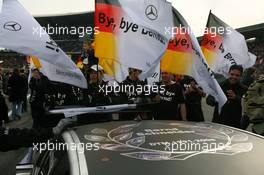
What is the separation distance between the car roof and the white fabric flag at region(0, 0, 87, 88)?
7.25ft

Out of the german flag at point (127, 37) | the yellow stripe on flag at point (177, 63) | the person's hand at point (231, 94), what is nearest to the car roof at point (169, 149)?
the german flag at point (127, 37)

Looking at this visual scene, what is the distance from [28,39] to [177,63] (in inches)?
83.9

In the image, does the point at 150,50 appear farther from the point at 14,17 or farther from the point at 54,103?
the point at 54,103

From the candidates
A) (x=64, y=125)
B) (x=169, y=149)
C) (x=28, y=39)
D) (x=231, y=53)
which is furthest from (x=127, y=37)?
(x=231, y=53)

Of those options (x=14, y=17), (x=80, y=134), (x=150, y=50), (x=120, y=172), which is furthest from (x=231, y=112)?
(x=120, y=172)

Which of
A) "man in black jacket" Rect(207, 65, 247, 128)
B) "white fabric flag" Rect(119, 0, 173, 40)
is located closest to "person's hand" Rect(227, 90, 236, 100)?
"man in black jacket" Rect(207, 65, 247, 128)

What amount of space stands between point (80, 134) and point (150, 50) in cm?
275

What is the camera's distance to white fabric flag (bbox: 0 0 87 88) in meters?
5.37

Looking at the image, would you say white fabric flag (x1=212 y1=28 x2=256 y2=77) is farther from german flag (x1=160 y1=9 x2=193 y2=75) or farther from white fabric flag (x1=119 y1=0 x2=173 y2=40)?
white fabric flag (x1=119 y1=0 x2=173 y2=40)

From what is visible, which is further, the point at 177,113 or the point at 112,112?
the point at 177,113

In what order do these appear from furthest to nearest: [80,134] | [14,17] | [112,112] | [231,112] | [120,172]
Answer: [231,112]
[14,17]
[112,112]
[80,134]
[120,172]

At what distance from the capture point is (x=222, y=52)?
28.1 ft

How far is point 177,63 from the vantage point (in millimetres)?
6582

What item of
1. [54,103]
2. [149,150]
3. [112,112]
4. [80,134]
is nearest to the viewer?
[149,150]
